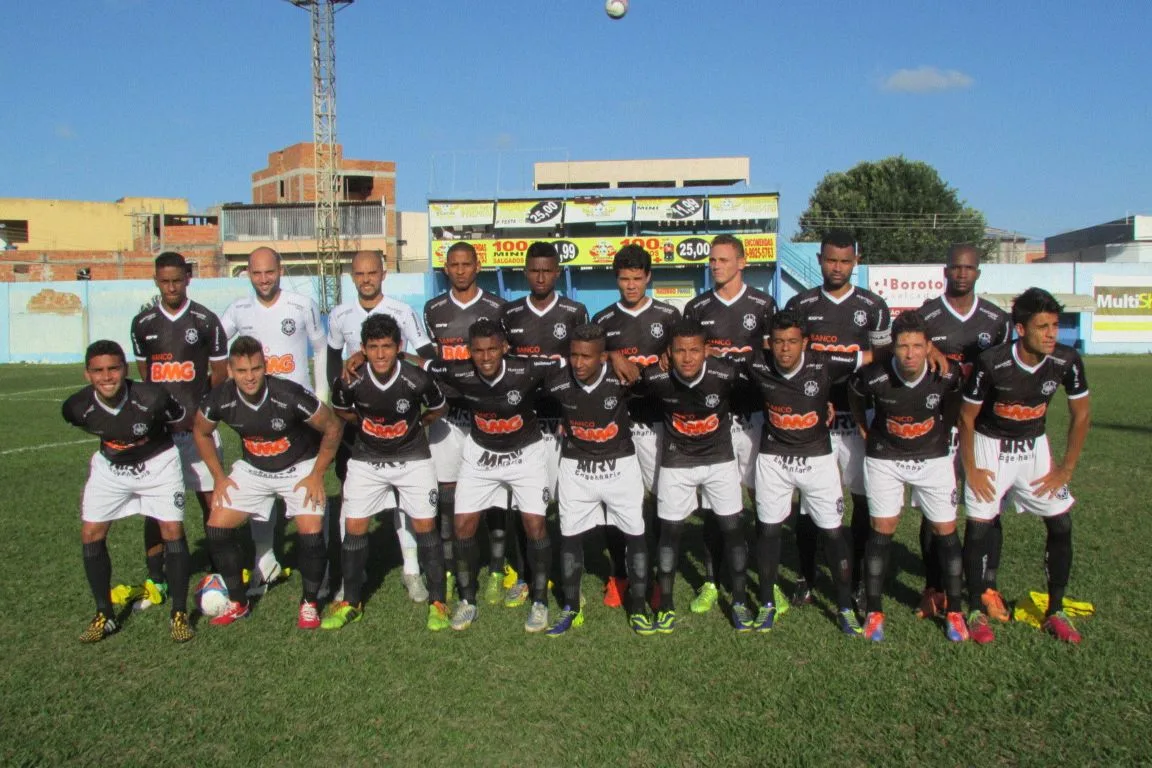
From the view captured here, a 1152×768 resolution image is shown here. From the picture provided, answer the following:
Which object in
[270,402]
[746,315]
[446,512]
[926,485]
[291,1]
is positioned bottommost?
[446,512]

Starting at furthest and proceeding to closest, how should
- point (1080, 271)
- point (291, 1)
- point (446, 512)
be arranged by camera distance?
1. point (291, 1)
2. point (1080, 271)
3. point (446, 512)

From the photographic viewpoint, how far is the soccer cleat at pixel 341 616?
5.42 m

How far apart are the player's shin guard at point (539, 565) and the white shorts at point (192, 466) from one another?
2.32 m

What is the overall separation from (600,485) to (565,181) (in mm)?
50301

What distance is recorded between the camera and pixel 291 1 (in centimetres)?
3756

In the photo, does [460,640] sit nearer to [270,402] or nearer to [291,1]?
[270,402]

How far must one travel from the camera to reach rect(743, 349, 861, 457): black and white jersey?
5.24 meters

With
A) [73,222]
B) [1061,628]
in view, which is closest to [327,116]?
[73,222]

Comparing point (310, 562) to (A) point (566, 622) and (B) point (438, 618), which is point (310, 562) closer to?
(B) point (438, 618)

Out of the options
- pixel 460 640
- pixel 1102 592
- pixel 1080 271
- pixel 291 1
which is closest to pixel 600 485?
pixel 460 640

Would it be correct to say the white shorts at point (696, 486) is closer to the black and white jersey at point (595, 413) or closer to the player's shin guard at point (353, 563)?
the black and white jersey at point (595, 413)

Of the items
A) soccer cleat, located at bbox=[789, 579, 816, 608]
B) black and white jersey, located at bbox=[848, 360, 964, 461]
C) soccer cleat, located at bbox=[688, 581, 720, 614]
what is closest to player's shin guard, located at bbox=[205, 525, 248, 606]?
soccer cleat, located at bbox=[688, 581, 720, 614]

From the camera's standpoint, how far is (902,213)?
4728cm

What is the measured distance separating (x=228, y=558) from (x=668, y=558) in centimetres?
270
